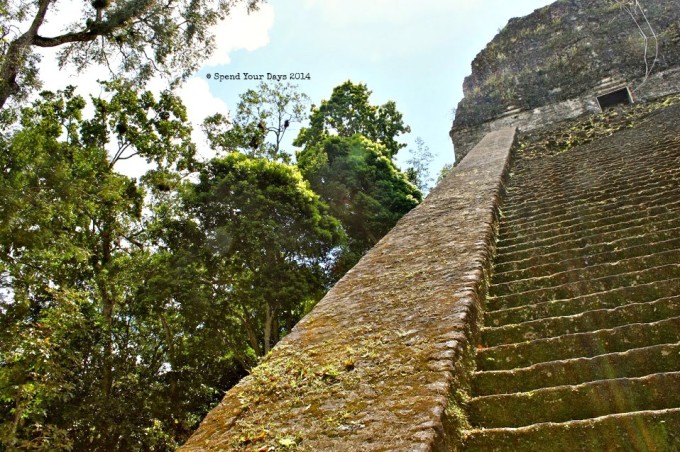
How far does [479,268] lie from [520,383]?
1163 millimetres

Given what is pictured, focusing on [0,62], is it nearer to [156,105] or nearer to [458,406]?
[156,105]

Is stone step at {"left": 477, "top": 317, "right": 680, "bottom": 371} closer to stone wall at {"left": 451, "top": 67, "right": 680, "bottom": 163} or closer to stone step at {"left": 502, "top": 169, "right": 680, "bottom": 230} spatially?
stone step at {"left": 502, "top": 169, "right": 680, "bottom": 230}

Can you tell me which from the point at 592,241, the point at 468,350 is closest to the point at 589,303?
the point at 468,350

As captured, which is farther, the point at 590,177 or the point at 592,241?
the point at 590,177

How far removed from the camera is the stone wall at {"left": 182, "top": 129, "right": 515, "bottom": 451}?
1819mm

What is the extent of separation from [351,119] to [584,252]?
47.1ft

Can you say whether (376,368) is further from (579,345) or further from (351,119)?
(351,119)

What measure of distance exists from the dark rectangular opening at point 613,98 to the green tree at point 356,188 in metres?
5.57

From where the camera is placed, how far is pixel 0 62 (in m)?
8.14

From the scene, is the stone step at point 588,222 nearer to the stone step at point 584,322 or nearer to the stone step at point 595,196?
the stone step at point 595,196

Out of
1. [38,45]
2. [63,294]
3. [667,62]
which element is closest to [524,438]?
[63,294]

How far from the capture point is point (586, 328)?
2479mm

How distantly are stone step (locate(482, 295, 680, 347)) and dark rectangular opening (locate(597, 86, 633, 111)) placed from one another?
11363 mm

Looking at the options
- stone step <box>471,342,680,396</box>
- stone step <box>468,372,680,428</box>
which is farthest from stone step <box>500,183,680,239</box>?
stone step <box>468,372,680,428</box>
